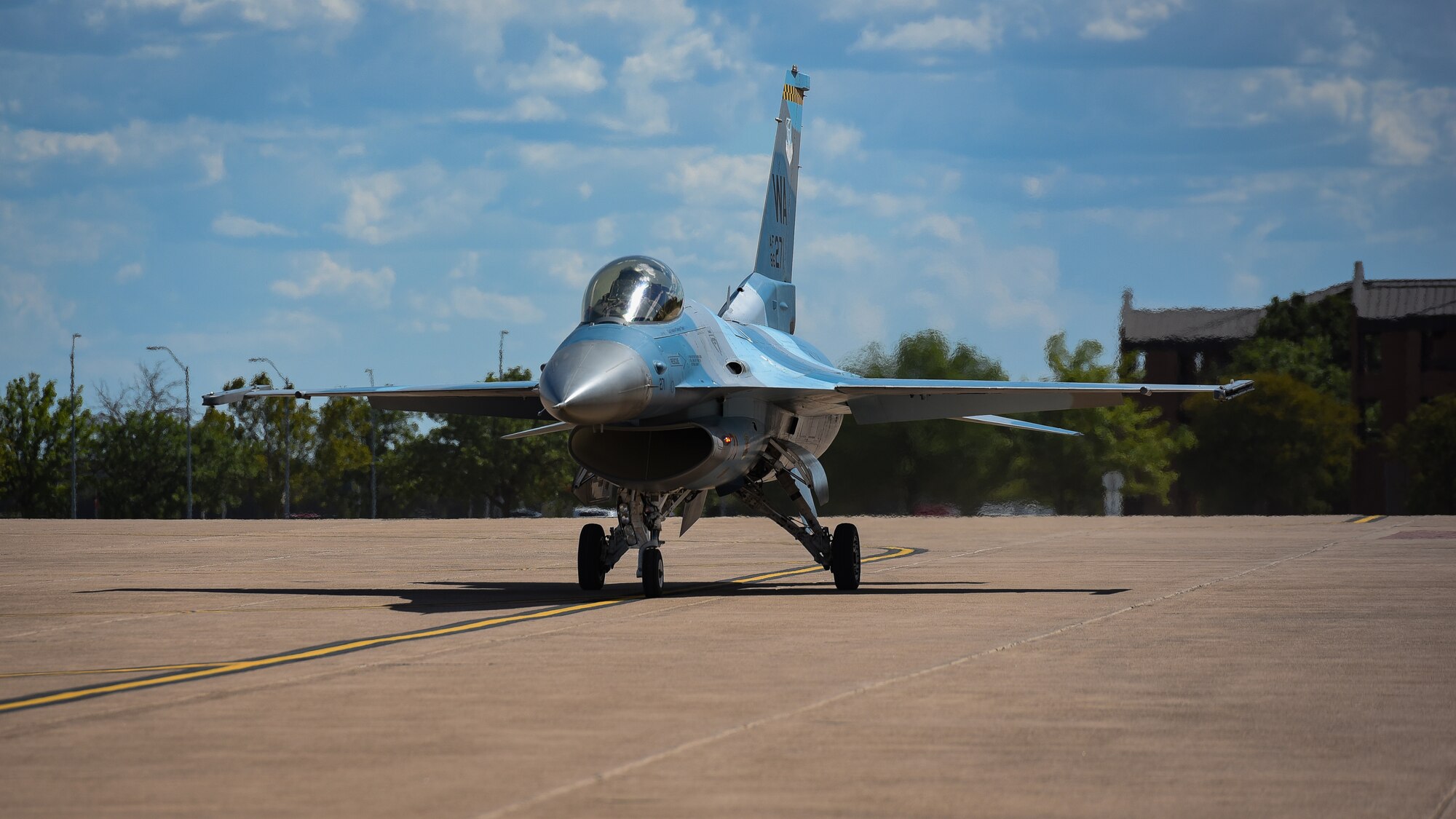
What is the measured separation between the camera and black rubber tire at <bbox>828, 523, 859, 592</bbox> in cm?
2008

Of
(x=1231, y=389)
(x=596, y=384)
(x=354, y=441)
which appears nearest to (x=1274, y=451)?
(x=354, y=441)

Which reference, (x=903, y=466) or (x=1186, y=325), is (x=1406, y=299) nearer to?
(x=1186, y=325)

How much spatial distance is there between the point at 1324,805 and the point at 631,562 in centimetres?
1988

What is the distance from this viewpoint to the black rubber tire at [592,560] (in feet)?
65.6

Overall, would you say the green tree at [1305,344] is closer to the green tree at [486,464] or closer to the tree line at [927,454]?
the tree line at [927,454]

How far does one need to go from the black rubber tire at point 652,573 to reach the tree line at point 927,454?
55992 mm

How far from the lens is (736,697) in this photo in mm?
10289

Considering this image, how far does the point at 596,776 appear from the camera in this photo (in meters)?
7.66

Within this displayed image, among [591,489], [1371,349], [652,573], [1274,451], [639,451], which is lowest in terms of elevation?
[652,573]

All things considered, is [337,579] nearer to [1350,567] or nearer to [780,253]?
[780,253]

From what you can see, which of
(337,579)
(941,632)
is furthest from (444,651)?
(337,579)

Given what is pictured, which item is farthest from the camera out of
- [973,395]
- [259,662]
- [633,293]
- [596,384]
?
[973,395]

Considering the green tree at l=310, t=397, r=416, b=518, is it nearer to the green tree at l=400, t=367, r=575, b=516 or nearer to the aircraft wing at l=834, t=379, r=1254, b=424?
the green tree at l=400, t=367, r=575, b=516

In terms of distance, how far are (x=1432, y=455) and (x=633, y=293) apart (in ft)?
245
